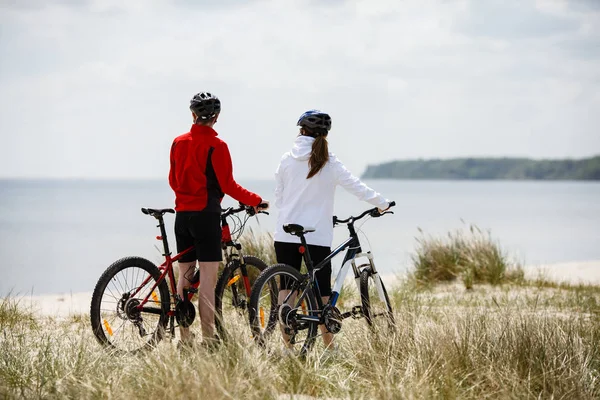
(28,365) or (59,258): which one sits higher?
(28,365)

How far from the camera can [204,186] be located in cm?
532

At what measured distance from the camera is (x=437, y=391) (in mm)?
4535

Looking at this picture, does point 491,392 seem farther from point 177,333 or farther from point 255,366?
Answer: point 177,333

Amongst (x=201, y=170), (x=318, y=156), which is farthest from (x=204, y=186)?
(x=318, y=156)

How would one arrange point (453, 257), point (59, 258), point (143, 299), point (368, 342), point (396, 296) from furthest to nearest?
point (59, 258) → point (453, 257) → point (396, 296) → point (143, 299) → point (368, 342)

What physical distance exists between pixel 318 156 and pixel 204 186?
0.84 meters

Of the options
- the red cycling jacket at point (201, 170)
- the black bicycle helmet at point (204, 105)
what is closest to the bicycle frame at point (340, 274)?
the red cycling jacket at point (201, 170)

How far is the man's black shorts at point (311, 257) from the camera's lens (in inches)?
215

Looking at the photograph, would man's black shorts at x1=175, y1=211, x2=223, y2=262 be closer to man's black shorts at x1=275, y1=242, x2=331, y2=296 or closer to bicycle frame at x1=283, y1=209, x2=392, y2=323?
man's black shorts at x1=275, y1=242, x2=331, y2=296

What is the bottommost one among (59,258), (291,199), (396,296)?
(59,258)

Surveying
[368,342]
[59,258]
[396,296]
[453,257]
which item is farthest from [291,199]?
[59,258]

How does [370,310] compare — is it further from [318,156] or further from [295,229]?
[318,156]

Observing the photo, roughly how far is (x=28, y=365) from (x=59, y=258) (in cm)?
2097

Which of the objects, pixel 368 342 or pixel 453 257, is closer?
pixel 368 342
